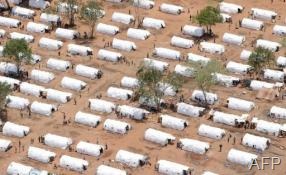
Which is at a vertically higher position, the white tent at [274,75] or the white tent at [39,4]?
the white tent at [39,4]

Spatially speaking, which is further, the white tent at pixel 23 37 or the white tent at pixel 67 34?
the white tent at pixel 67 34

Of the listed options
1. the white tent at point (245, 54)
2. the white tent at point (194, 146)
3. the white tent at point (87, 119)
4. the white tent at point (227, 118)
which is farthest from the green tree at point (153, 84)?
the white tent at point (245, 54)

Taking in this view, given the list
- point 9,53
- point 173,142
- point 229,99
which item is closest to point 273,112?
point 229,99

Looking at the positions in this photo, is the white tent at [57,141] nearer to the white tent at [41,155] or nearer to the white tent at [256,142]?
the white tent at [41,155]

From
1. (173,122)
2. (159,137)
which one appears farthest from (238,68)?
(159,137)

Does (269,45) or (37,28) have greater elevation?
(269,45)

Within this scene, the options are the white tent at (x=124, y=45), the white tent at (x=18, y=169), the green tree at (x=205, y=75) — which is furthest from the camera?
the white tent at (x=124, y=45)

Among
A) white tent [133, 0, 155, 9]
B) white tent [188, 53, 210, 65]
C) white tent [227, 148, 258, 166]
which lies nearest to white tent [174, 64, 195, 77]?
white tent [188, 53, 210, 65]

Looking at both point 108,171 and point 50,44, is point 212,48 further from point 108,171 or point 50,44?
point 108,171
